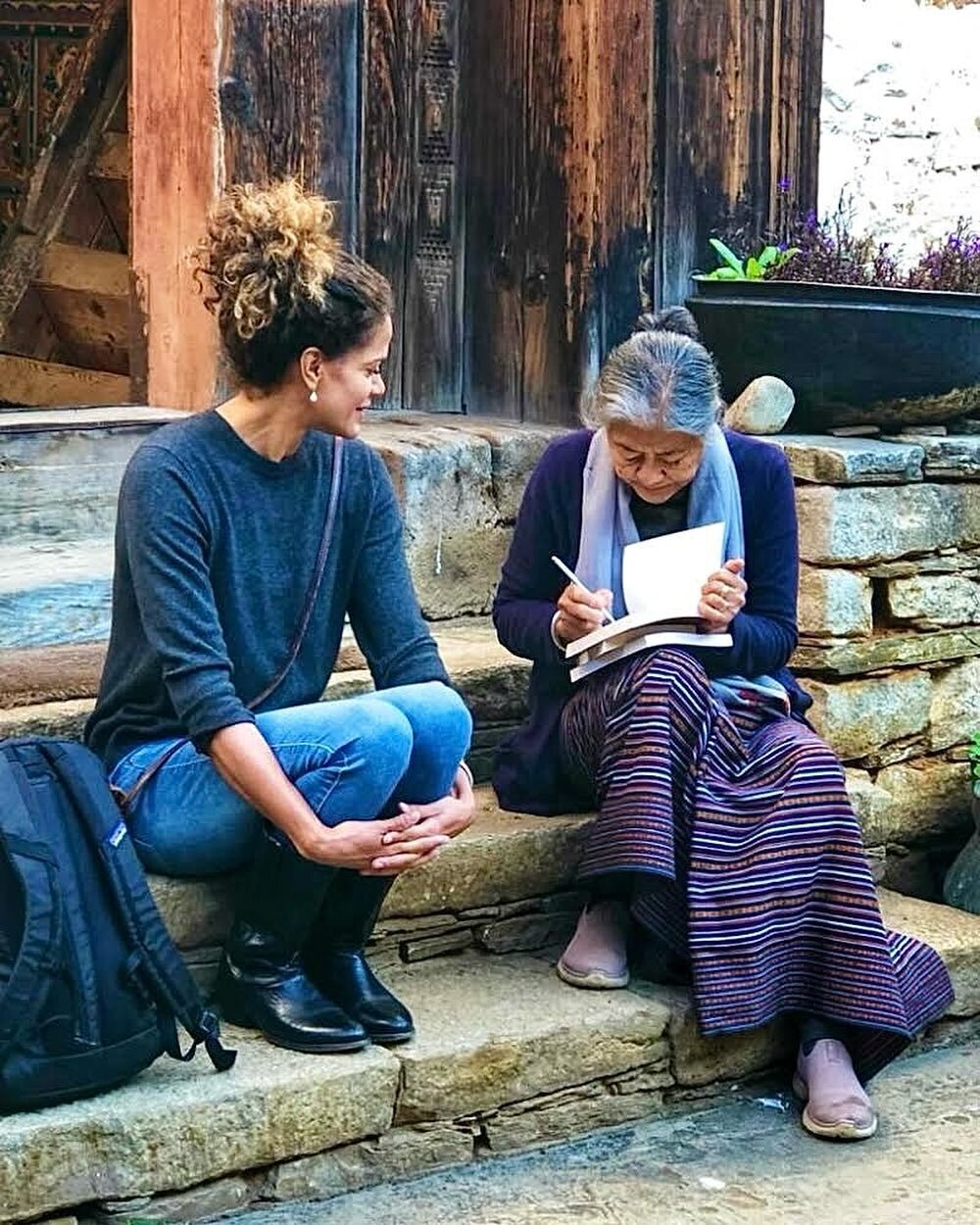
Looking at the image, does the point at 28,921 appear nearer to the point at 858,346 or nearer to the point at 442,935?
the point at 442,935

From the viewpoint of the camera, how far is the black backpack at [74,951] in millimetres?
2771

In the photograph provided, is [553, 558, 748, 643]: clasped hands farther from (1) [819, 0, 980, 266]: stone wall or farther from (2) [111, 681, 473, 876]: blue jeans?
(1) [819, 0, 980, 266]: stone wall

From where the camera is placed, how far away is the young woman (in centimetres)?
301

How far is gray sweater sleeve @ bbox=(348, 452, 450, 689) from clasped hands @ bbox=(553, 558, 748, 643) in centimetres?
34

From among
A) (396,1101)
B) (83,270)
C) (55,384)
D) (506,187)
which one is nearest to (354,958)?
(396,1101)

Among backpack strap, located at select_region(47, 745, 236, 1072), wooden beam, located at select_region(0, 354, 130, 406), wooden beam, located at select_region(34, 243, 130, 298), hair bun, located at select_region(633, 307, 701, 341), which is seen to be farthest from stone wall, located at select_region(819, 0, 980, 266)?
backpack strap, located at select_region(47, 745, 236, 1072)

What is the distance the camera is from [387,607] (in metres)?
3.31

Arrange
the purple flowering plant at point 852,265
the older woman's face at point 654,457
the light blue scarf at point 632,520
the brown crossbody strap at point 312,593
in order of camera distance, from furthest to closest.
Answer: the purple flowering plant at point 852,265 < the light blue scarf at point 632,520 < the older woman's face at point 654,457 < the brown crossbody strap at point 312,593

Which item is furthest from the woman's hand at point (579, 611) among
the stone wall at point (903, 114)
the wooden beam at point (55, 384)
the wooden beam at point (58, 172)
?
the stone wall at point (903, 114)

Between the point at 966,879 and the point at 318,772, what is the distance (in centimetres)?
191

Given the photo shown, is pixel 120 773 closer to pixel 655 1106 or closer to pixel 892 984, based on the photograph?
pixel 655 1106

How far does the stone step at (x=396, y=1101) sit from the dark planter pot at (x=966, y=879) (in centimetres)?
89

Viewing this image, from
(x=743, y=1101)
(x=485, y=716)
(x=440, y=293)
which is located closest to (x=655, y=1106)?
(x=743, y=1101)

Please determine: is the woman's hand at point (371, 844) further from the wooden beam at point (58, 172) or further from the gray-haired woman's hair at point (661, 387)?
the wooden beam at point (58, 172)
